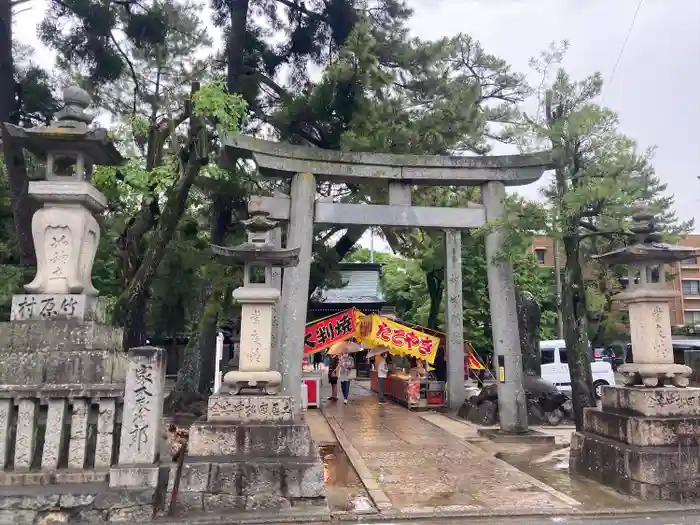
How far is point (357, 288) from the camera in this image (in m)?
30.2

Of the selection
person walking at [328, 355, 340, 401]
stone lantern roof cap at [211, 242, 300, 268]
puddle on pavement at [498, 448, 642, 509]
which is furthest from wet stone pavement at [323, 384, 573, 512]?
person walking at [328, 355, 340, 401]

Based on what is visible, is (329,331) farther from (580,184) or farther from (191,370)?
(580,184)

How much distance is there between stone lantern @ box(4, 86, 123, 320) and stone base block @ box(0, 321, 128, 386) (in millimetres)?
171

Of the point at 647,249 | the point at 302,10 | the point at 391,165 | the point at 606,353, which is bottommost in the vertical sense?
Result: the point at 606,353

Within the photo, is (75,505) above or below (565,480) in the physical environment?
above

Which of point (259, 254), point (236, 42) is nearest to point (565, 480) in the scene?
point (259, 254)

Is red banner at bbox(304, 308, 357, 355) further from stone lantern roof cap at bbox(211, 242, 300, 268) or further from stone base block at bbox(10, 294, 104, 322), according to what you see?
stone base block at bbox(10, 294, 104, 322)

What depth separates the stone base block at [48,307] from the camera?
254 inches

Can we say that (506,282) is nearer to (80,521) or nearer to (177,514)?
(177,514)

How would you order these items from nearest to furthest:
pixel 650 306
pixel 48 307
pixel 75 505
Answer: pixel 75 505 → pixel 48 307 → pixel 650 306

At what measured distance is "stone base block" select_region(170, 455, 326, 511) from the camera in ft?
21.6

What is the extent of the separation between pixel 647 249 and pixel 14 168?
35.8 ft

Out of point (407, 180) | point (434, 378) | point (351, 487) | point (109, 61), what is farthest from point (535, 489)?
point (434, 378)

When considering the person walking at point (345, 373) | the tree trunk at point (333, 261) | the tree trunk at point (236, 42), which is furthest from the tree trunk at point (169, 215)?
the person walking at point (345, 373)
